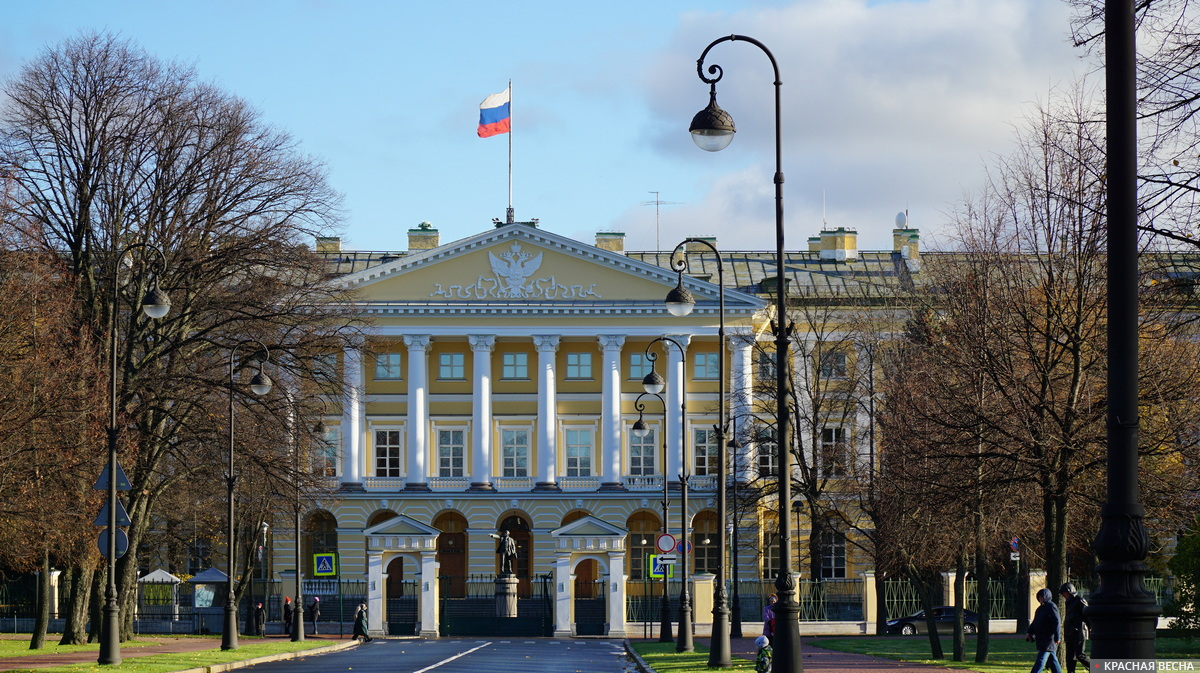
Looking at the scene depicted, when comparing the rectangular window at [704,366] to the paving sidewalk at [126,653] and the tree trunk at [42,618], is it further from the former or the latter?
the tree trunk at [42,618]

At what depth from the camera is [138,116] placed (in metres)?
41.2

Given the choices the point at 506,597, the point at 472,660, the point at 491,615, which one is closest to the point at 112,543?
the point at 472,660

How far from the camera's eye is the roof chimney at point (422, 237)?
8631cm

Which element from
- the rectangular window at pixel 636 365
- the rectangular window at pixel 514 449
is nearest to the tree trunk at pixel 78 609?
the rectangular window at pixel 514 449

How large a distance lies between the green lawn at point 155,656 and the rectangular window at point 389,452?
31.7m

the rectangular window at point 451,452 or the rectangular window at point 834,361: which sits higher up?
the rectangular window at point 834,361

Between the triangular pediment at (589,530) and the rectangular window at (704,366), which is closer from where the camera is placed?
the triangular pediment at (589,530)

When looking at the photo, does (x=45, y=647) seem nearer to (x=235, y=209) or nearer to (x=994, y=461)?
(x=235, y=209)

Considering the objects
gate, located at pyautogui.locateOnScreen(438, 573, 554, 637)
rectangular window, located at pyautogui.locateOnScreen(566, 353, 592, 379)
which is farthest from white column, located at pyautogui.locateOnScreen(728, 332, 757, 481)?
gate, located at pyautogui.locateOnScreen(438, 573, 554, 637)

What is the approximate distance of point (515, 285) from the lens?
78188 millimetres

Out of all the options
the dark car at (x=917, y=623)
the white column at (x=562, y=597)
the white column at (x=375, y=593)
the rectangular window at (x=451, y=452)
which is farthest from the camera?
the rectangular window at (x=451, y=452)

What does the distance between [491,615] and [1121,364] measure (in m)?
52.5

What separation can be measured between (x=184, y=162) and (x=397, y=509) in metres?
38.4

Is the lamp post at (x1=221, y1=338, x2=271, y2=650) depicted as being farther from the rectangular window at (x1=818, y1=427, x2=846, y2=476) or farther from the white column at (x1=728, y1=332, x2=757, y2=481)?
the white column at (x1=728, y1=332, x2=757, y2=481)
